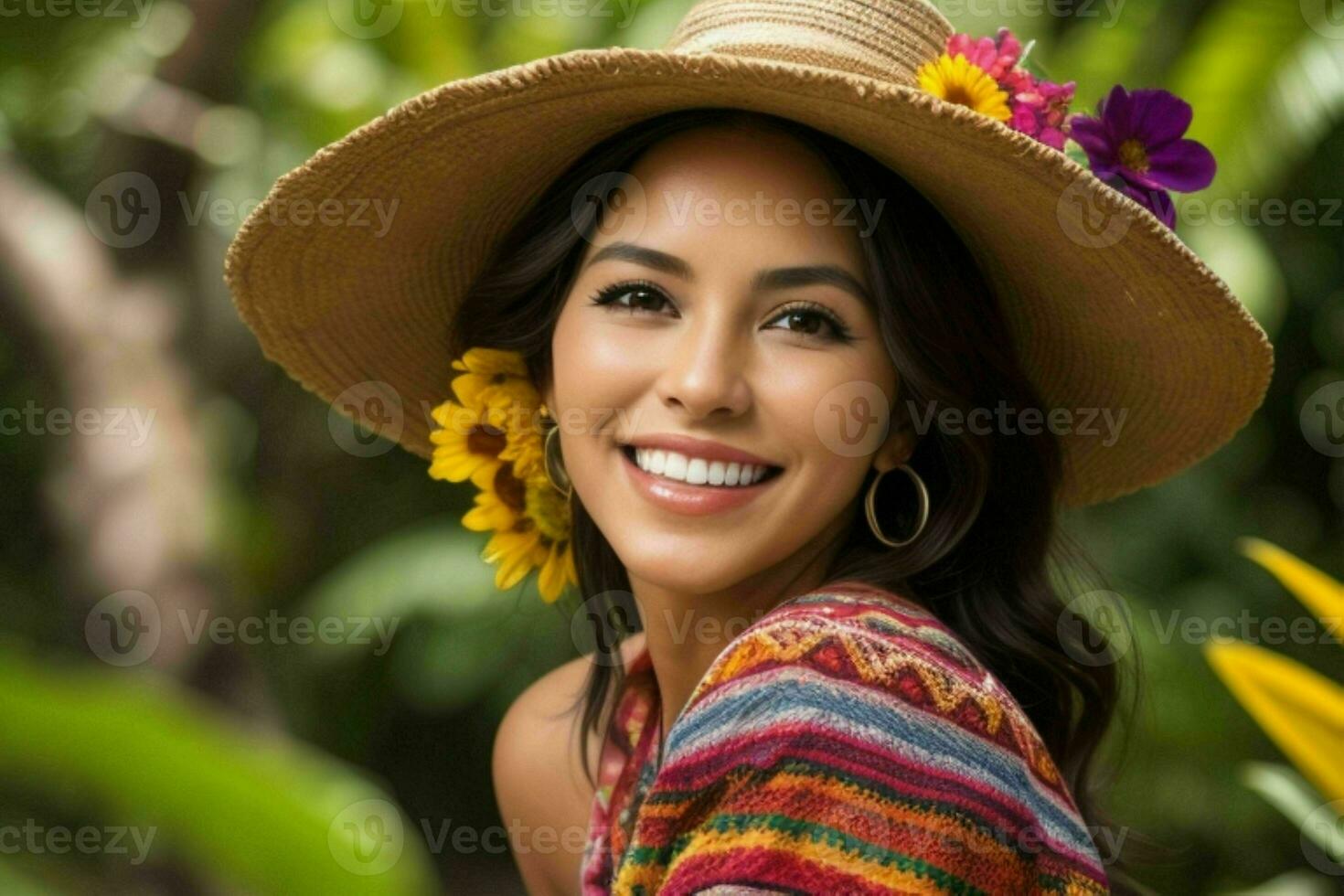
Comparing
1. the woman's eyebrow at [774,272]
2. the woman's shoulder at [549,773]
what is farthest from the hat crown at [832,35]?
the woman's shoulder at [549,773]

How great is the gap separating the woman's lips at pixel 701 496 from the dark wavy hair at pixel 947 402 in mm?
191

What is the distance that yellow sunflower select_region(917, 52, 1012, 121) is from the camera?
193 cm

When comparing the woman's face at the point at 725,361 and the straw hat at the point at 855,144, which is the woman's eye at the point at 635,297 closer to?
the woman's face at the point at 725,361

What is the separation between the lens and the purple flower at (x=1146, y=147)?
6.62 feet

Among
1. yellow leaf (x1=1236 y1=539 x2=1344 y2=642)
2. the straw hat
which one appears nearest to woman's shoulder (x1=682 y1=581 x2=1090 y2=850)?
the straw hat

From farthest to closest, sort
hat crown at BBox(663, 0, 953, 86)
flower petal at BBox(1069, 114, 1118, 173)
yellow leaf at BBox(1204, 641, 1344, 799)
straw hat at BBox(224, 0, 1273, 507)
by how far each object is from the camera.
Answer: yellow leaf at BBox(1204, 641, 1344, 799) → flower petal at BBox(1069, 114, 1118, 173) → hat crown at BBox(663, 0, 953, 86) → straw hat at BBox(224, 0, 1273, 507)

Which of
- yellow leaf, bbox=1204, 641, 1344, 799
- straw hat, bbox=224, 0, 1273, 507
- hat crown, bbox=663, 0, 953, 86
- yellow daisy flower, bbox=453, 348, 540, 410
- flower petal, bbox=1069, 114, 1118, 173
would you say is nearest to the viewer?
straw hat, bbox=224, 0, 1273, 507

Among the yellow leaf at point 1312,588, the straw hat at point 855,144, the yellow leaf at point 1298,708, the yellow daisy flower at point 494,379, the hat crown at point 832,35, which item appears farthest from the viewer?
the yellow leaf at point 1298,708

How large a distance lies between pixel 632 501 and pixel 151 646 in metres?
2.04

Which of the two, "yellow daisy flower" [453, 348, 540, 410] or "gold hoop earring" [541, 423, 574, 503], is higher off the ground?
"yellow daisy flower" [453, 348, 540, 410]

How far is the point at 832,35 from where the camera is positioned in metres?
1.95

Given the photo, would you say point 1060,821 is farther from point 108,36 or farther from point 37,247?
point 108,36

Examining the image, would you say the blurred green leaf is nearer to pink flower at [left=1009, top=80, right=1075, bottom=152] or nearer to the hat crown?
the hat crown

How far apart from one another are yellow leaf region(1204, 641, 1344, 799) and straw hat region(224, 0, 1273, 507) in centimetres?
45
